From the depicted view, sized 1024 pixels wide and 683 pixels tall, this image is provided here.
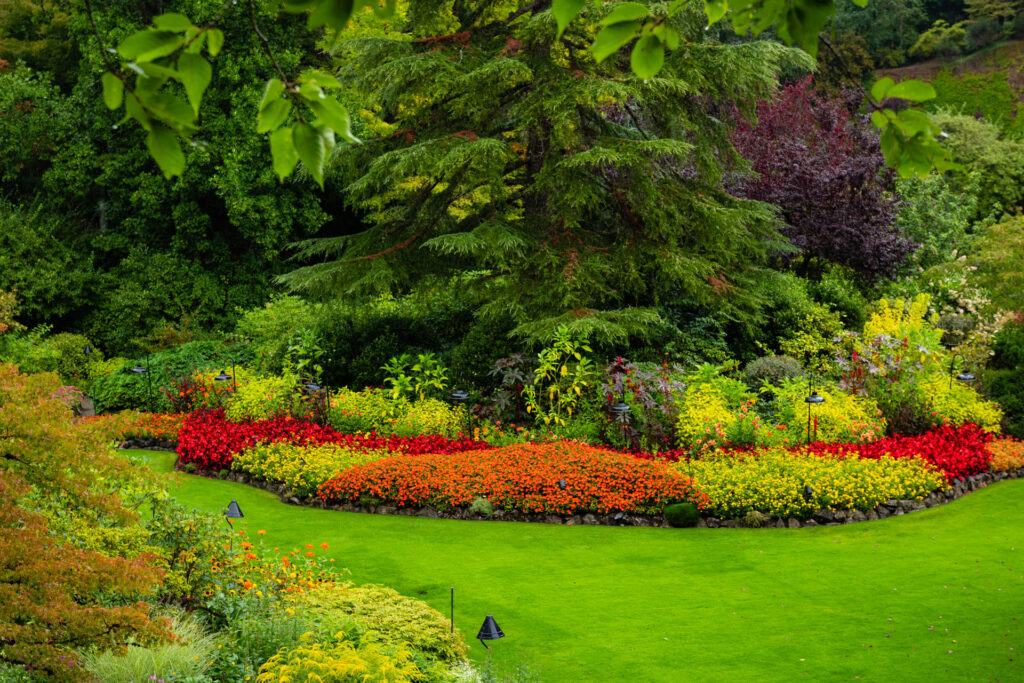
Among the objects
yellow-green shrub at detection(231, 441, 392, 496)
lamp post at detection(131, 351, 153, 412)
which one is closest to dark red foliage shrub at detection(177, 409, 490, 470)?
yellow-green shrub at detection(231, 441, 392, 496)

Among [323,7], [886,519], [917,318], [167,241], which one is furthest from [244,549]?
[167,241]

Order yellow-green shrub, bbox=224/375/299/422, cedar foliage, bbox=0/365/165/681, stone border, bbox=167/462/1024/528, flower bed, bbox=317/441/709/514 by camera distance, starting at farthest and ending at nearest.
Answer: yellow-green shrub, bbox=224/375/299/422, flower bed, bbox=317/441/709/514, stone border, bbox=167/462/1024/528, cedar foliage, bbox=0/365/165/681

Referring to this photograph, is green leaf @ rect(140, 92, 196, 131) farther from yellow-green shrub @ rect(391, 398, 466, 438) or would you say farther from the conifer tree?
yellow-green shrub @ rect(391, 398, 466, 438)

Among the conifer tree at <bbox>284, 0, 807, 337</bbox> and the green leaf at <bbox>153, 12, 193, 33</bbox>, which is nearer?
the green leaf at <bbox>153, 12, 193, 33</bbox>

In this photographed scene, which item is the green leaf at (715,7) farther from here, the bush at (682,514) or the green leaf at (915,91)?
the bush at (682,514)

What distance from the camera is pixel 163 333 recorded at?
18922mm

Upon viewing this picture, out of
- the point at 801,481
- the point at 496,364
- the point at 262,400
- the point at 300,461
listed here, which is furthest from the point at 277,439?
the point at 801,481

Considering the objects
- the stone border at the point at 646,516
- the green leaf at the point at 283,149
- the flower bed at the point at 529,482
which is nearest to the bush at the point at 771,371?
the stone border at the point at 646,516

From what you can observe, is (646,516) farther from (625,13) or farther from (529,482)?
(625,13)

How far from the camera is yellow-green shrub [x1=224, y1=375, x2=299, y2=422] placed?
14.0m

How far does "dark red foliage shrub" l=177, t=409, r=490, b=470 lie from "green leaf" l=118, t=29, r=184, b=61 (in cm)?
1063

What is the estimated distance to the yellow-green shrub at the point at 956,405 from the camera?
1284 centimetres

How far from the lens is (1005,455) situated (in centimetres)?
1220

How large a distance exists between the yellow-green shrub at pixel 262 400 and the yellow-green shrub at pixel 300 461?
1295 millimetres
